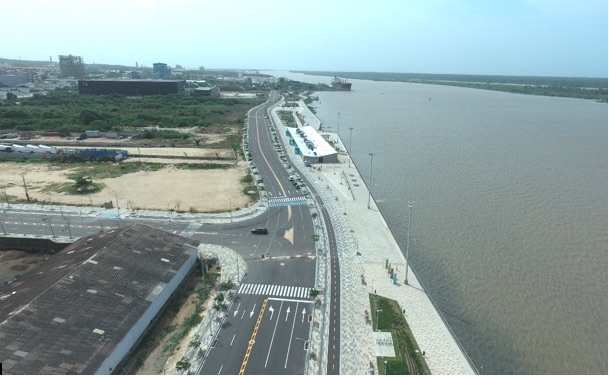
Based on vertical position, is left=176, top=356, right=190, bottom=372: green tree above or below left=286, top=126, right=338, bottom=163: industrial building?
below

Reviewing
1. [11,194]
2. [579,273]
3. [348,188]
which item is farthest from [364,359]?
[11,194]

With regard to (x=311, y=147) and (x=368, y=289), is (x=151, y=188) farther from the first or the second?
(x=368, y=289)

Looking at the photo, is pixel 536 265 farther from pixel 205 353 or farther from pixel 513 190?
pixel 205 353

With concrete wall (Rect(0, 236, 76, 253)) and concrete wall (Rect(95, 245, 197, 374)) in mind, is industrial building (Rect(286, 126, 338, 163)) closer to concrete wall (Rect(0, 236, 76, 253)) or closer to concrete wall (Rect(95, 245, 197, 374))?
concrete wall (Rect(95, 245, 197, 374))

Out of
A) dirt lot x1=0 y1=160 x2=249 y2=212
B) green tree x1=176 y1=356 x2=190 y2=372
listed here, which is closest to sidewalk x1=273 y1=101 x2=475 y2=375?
green tree x1=176 y1=356 x2=190 y2=372

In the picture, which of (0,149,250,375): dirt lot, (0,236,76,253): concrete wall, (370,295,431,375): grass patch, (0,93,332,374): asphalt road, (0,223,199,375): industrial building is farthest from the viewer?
(0,236,76,253): concrete wall

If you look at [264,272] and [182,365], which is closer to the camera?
[182,365]

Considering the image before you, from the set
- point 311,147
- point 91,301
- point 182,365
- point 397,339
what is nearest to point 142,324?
point 91,301
